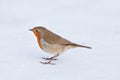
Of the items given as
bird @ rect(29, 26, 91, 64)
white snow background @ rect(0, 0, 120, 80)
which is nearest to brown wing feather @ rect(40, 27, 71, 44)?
bird @ rect(29, 26, 91, 64)

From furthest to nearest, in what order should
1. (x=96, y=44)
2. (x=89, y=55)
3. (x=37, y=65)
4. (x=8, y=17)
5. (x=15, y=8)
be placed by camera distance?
1. (x=15, y=8)
2. (x=8, y=17)
3. (x=96, y=44)
4. (x=89, y=55)
5. (x=37, y=65)

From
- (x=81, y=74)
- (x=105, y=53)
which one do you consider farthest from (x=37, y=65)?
(x=105, y=53)

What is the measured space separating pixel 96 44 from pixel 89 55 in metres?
0.49

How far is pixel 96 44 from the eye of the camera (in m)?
6.50

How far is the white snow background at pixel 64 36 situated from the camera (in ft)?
17.5

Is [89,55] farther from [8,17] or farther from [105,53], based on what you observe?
[8,17]

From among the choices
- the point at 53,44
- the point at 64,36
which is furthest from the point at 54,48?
the point at 64,36

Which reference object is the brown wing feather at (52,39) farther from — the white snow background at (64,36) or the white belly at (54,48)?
the white snow background at (64,36)

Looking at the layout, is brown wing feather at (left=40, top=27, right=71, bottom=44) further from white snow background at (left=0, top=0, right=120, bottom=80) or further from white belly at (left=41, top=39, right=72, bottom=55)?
white snow background at (left=0, top=0, right=120, bottom=80)

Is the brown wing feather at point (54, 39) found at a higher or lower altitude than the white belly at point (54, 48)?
higher

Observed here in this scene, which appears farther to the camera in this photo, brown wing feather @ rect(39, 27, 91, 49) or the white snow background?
brown wing feather @ rect(39, 27, 91, 49)

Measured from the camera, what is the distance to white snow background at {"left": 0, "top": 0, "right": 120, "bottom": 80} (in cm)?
533

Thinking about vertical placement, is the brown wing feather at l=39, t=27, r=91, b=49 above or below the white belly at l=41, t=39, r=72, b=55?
above

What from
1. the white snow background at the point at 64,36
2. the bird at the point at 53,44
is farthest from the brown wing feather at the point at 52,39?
the white snow background at the point at 64,36
